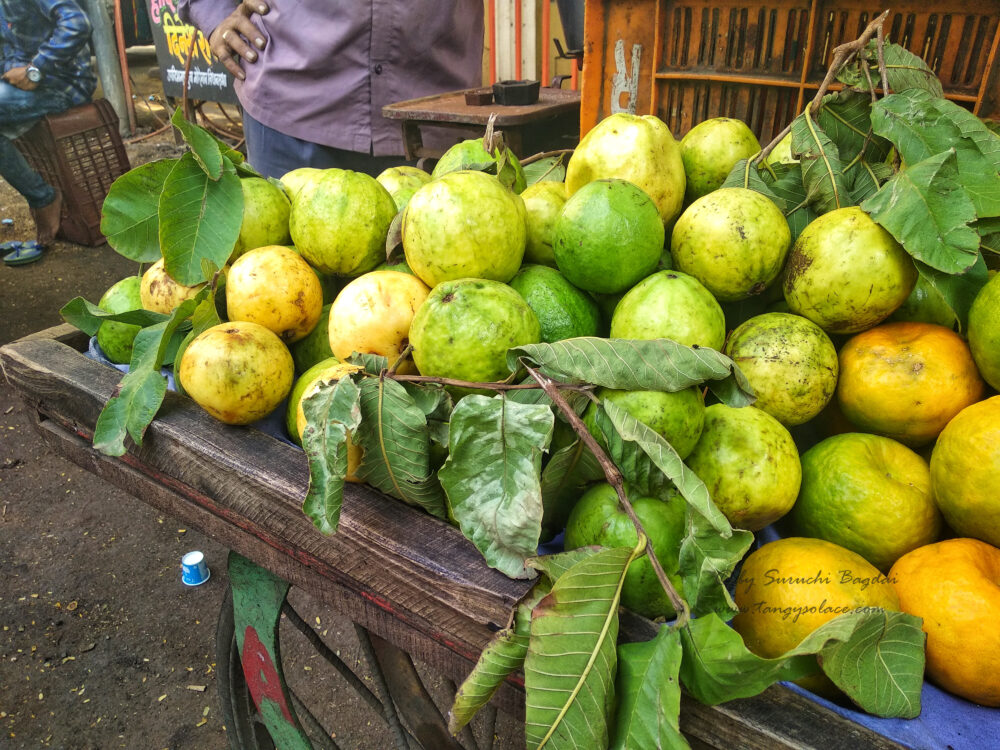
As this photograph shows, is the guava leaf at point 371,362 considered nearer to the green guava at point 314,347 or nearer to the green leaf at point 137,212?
the green guava at point 314,347

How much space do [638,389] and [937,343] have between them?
548 millimetres

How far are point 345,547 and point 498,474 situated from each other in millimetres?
294

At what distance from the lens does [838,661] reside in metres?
0.83

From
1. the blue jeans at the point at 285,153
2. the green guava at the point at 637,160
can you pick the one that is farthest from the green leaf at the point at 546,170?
the blue jeans at the point at 285,153

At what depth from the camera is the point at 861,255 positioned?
3.87 feet

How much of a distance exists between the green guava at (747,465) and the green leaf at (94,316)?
43.3 inches

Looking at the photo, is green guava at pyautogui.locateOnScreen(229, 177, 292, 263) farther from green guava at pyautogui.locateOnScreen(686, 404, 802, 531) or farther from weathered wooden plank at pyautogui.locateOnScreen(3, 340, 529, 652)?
green guava at pyautogui.locateOnScreen(686, 404, 802, 531)

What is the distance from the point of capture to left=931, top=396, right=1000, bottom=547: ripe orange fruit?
0.99m

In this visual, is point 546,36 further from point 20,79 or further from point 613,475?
point 613,475

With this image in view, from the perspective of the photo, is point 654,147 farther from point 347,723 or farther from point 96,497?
point 96,497

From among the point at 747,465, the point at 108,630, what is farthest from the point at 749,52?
the point at 108,630

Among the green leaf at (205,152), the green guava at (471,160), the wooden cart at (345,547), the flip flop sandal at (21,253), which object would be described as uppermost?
the green leaf at (205,152)

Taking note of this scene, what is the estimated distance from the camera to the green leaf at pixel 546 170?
184 cm

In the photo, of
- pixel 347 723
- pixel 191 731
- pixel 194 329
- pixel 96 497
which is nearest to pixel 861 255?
pixel 194 329
